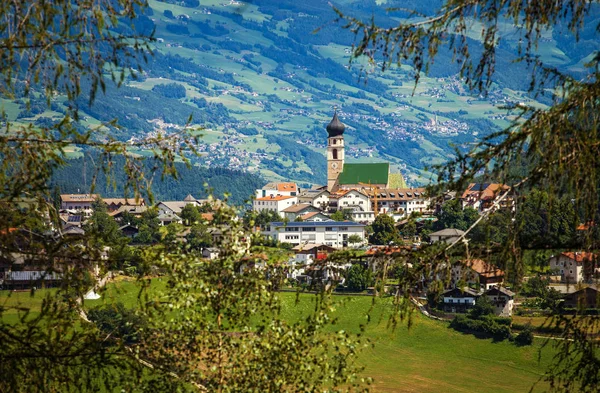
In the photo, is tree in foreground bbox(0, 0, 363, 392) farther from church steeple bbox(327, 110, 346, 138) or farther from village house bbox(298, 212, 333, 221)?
church steeple bbox(327, 110, 346, 138)

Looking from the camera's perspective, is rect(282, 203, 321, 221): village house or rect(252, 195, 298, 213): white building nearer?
rect(282, 203, 321, 221): village house

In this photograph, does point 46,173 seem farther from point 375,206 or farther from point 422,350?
point 375,206

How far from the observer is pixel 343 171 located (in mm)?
103500

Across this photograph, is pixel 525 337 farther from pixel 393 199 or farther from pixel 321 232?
pixel 393 199

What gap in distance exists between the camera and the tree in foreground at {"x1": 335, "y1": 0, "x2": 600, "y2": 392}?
5992 mm

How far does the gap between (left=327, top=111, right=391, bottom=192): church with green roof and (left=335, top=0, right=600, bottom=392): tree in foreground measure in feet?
307

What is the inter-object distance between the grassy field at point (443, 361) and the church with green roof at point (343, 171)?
200 feet

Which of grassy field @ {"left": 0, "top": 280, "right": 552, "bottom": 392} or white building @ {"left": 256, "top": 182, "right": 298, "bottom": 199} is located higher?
white building @ {"left": 256, "top": 182, "right": 298, "bottom": 199}

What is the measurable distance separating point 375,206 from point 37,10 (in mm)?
80979

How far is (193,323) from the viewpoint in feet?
30.4

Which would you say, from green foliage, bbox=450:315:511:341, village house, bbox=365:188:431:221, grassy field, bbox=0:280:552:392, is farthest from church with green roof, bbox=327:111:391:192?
grassy field, bbox=0:280:552:392

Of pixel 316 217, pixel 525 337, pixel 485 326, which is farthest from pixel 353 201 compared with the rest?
pixel 525 337

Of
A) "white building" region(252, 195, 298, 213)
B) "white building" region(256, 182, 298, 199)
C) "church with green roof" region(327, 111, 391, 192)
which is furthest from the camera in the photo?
"white building" region(256, 182, 298, 199)

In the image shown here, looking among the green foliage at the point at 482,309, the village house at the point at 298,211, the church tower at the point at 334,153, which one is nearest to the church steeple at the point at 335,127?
the church tower at the point at 334,153
